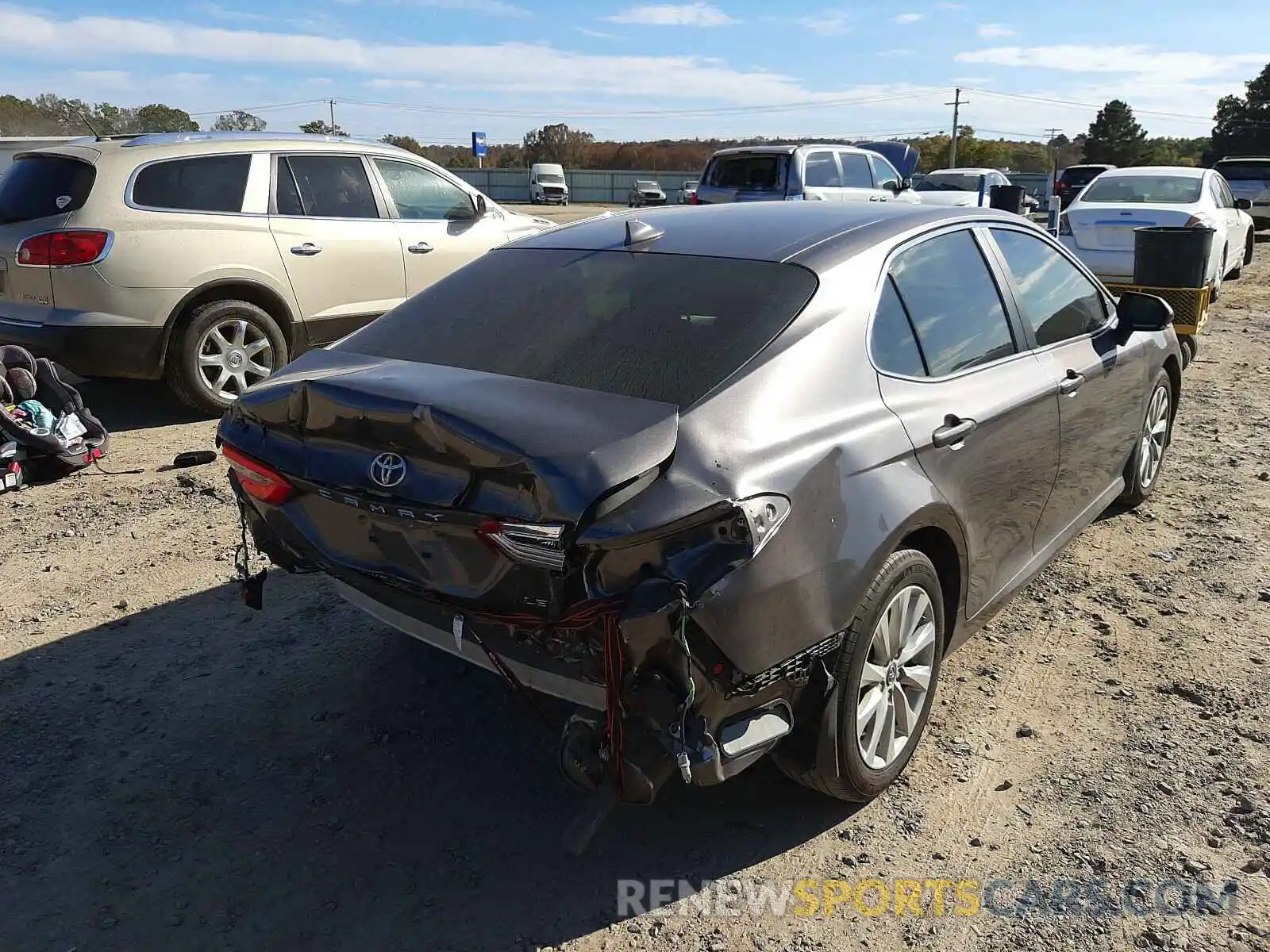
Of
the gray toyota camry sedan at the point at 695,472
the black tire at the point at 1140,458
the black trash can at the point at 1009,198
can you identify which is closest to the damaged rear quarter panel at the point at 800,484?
the gray toyota camry sedan at the point at 695,472

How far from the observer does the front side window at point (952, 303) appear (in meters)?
3.14

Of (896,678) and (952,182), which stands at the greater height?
(952,182)

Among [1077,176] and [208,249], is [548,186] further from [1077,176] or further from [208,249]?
[208,249]

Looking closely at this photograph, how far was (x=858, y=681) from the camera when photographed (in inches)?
104

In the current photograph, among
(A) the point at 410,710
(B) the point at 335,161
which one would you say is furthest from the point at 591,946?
(B) the point at 335,161

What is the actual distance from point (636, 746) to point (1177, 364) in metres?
4.33

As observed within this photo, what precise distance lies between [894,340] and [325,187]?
5.81 m

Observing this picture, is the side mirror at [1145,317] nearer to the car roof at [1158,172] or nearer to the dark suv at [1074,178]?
the car roof at [1158,172]

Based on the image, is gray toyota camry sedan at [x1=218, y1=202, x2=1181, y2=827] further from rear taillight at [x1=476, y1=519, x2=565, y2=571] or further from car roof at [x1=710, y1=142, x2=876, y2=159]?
car roof at [x1=710, y1=142, x2=876, y2=159]

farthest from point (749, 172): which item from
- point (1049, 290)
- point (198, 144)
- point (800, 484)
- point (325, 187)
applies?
point (800, 484)

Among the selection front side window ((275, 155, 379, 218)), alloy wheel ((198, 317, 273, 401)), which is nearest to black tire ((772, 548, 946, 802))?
alloy wheel ((198, 317, 273, 401))

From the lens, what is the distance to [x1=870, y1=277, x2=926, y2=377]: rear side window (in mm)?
2912

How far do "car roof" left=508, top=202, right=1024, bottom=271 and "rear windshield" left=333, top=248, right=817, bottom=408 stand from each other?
76 millimetres

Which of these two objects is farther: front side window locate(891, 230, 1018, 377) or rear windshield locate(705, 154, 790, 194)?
rear windshield locate(705, 154, 790, 194)
